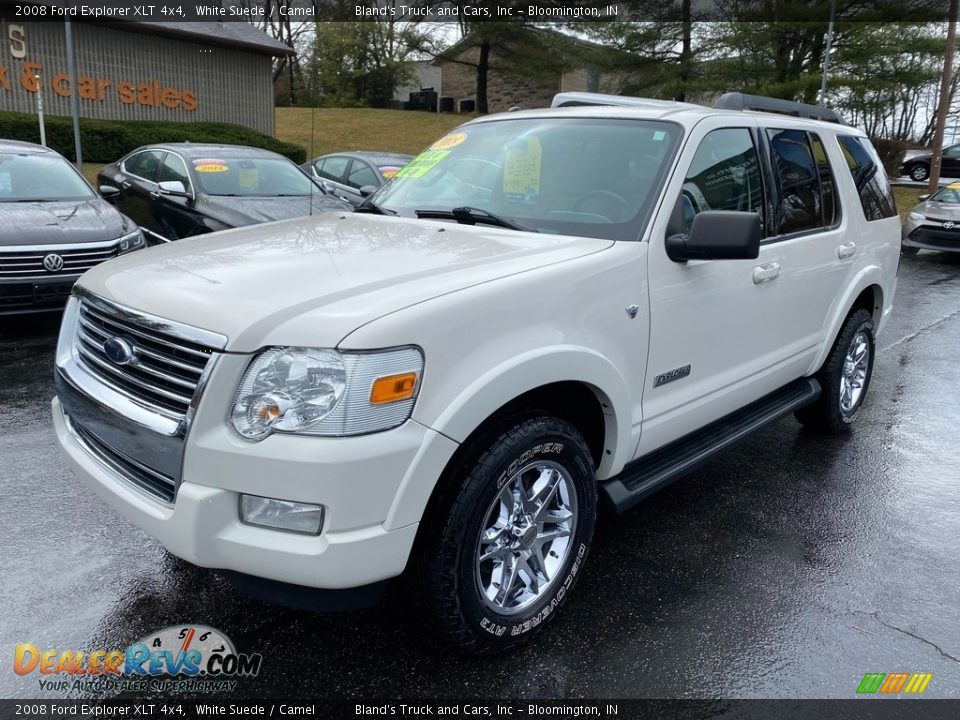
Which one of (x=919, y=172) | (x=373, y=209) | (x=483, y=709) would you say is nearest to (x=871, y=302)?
(x=373, y=209)

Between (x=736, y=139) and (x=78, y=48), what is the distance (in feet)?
78.6

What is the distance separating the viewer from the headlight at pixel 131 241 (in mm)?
6992

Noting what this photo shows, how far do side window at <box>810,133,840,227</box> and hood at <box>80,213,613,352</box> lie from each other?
6.74 ft

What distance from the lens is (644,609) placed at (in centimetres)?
307

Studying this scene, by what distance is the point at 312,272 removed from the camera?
8.56ft

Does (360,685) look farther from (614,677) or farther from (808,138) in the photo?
(808,138)

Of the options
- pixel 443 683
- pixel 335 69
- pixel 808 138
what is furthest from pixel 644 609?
pixel 335 69

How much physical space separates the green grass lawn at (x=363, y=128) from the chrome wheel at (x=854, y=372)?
2374 cm

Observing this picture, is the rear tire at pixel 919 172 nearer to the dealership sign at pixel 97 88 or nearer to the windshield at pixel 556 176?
the dealership sign at pixel 97 88

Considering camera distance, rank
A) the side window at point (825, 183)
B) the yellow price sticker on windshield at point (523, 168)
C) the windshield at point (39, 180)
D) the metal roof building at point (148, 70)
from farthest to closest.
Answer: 1. the metal roof building at point (148, 70)
2. the windshield at point (39, 180)
3. the side window at point (825, 183)
4. the yellow price sticker on windshield at point (523, 168)

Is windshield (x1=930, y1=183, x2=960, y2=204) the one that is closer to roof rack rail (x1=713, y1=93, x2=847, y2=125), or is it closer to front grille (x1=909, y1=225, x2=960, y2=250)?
front grille (x1=909, y1=225, x2=960, y2=250)

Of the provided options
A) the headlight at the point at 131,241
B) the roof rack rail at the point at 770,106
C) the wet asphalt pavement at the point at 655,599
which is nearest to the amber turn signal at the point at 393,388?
the wet asphalt pavement at the point at 655,599

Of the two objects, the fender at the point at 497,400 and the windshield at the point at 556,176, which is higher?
the windshield at the point at 556,176

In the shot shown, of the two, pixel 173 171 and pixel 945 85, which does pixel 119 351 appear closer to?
pixel 173 171
